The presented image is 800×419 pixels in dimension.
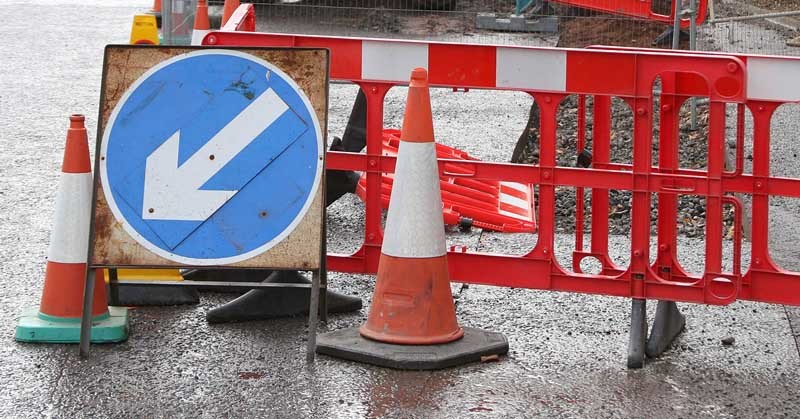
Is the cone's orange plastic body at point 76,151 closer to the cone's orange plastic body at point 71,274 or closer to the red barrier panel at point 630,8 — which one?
the cone's orange plastic body at point 71,274

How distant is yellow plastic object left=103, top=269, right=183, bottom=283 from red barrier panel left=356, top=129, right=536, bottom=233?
136cm

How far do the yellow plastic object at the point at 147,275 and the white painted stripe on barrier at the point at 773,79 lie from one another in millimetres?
2936

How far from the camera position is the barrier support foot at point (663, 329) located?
233 inches

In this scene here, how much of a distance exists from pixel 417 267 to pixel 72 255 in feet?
5.17

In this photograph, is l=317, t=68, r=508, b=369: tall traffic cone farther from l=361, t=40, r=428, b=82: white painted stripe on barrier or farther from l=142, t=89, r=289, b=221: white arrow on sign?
l=142, t=89, r=289, b=221: white arrow on sign

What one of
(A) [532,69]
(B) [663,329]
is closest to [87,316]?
(A) [532,69]

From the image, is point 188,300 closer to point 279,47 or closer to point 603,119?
point 279,47

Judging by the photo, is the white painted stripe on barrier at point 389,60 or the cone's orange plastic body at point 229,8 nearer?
the white painted stripe on barrier at point 389,60

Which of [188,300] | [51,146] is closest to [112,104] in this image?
[188,300]

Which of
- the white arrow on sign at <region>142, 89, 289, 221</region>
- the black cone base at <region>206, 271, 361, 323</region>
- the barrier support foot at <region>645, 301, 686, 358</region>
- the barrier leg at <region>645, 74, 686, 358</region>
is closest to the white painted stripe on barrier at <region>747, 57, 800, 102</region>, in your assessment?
the barrier leg at <region>645, 74, 686, 358</region>

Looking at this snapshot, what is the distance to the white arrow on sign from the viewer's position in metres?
5.80

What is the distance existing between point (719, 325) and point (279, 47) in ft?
8.06

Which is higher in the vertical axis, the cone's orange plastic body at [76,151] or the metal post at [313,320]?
the cone's orange plastic body at [76,151]

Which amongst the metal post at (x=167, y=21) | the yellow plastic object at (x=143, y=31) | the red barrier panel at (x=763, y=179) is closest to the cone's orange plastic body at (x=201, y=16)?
the yellow plastic object at (x=143, y=31)
